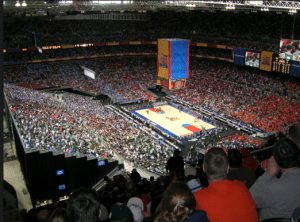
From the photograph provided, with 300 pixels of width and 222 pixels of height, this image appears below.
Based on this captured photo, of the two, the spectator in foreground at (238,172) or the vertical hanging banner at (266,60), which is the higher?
the spectator in foreground at (238,172)

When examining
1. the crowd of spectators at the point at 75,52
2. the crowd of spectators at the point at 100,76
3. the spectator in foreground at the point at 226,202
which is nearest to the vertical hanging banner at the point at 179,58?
the crowd of spectators at the point at 100,76

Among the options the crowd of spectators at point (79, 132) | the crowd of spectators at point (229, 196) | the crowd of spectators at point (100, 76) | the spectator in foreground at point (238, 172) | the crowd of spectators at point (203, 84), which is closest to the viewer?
the crowd of spectators at point (229, 196)

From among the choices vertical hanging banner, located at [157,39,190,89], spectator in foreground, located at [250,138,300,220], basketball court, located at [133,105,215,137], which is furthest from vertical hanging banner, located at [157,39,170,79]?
spectator in foreground, located at [250,138,300,220]

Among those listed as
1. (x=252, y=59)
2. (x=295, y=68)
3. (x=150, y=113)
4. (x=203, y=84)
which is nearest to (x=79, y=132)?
(x=150, y=113)

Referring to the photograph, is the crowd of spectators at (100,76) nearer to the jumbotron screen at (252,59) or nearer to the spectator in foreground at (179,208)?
the jumbotron screen at (252,59)

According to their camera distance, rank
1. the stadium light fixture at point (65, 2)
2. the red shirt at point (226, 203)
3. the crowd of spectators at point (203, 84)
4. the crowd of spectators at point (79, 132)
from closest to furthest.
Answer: the red shirt at point (226, 203), the crowd of spectators at point (79, 132), the crowd of spectators at point (203, 84), the stadium light fixture at point (65, 2)

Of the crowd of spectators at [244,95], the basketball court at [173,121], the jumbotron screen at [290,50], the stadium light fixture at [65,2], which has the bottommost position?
the basketball court at [173,121]
